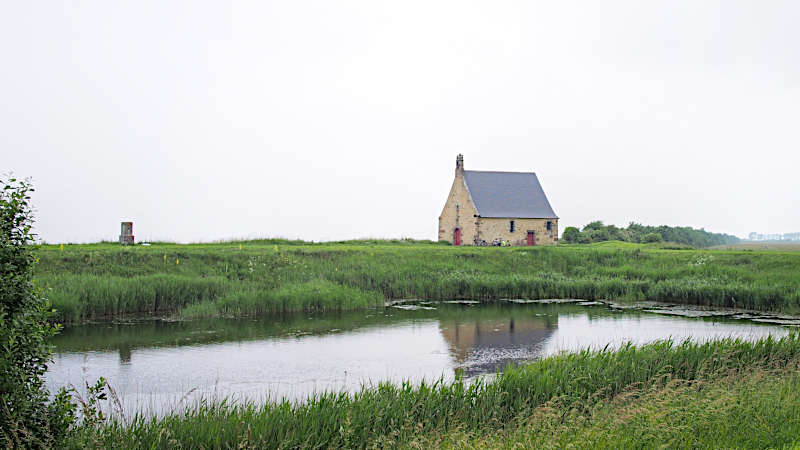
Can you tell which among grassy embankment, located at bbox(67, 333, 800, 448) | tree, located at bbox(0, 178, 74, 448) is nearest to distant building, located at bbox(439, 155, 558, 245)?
grassy embankment, located at bbox(67, 333, 800, 448)

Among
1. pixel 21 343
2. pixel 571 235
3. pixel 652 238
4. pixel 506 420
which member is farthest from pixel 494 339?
pixel 652 238

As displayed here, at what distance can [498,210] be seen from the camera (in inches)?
1695

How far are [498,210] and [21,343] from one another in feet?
129

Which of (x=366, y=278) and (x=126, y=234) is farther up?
(x=126, y=234)

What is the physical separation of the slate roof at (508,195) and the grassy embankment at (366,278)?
12.6 metres

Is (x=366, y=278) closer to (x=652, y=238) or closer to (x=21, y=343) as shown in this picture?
(x=21, y=343)

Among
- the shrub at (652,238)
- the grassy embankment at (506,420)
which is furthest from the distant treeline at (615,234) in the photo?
the grassy embankment at (506,420)

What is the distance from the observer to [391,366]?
11.9 m

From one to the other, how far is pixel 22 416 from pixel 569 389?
20.5 feet

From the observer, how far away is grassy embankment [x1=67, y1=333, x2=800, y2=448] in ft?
19.5

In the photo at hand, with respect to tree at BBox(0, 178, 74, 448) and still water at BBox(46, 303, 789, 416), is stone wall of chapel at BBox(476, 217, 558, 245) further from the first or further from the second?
tree at BBox(0, 178, 74, 448)

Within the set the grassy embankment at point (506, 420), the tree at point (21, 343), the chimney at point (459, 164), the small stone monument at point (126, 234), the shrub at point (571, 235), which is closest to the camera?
the tree at point (21, 343)

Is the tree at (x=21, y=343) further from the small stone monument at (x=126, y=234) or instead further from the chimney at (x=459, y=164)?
the chimney at (x=459, y=164)

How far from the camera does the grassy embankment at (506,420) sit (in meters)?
5.94
